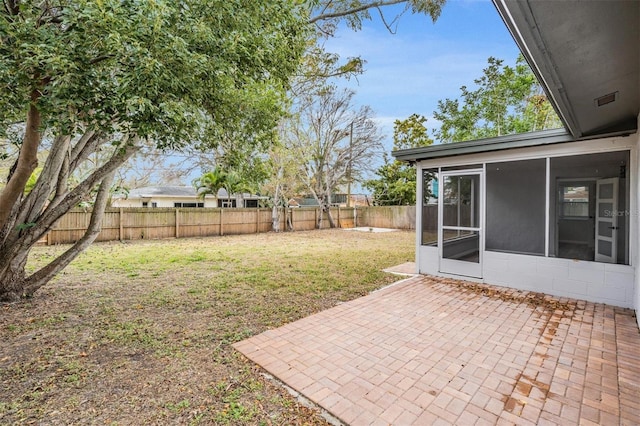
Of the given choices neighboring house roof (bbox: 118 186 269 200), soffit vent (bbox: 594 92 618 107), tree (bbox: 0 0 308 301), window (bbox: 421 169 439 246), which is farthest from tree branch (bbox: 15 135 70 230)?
neighboring house roof (bbox: 118 186 269 200)

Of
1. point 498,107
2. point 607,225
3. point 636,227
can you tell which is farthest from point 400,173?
point 636,227

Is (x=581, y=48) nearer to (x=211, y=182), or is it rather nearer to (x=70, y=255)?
(x=70, y=255)

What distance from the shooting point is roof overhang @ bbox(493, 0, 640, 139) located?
1.82 m

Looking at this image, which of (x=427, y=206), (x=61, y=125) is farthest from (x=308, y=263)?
(x=61, y=125)

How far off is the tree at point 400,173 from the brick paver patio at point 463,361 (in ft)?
50.2

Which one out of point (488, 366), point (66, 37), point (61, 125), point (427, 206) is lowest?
point (488, 366)

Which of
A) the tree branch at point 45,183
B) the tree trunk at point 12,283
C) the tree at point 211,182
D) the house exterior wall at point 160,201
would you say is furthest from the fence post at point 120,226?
the house exterior wall at point 160,201

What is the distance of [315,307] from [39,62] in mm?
3881

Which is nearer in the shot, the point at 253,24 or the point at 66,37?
the point at 66,37

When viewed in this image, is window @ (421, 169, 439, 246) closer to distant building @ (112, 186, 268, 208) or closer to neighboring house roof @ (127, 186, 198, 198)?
distant building @ (112, 186, 268, 208)

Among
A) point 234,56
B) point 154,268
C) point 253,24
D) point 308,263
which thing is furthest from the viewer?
point 308,263

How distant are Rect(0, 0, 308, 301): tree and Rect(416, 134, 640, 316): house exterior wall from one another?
13.5 ft

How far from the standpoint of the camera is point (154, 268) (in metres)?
6.93

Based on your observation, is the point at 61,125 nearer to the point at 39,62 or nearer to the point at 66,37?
the point at 39,62
